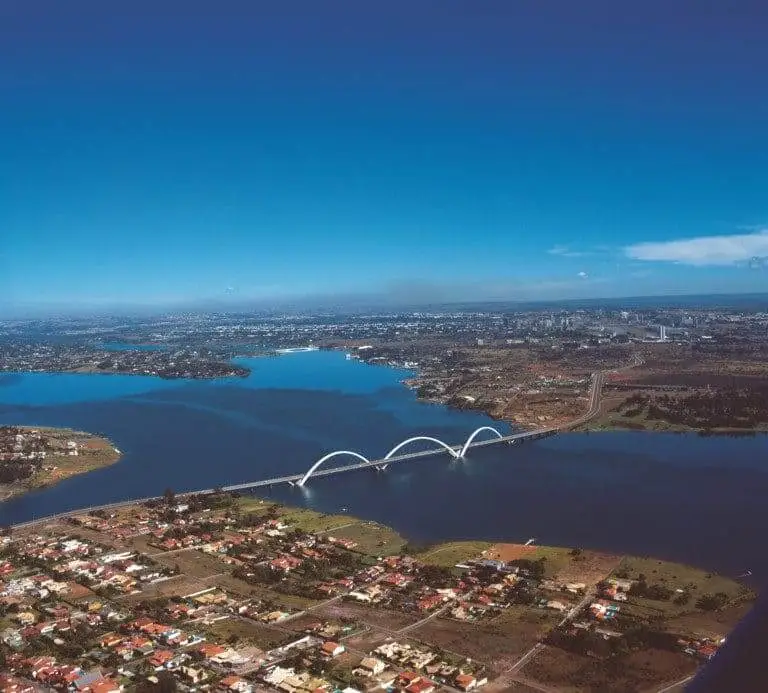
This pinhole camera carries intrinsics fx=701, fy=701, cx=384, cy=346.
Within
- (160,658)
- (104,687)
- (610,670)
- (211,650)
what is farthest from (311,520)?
(610,670)

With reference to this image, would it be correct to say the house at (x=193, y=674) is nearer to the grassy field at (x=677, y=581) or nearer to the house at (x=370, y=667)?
the house at (x=370, y=667)

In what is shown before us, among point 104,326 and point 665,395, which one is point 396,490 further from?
point 104,326

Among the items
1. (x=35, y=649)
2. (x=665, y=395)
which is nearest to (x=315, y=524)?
(x=35, y=649)

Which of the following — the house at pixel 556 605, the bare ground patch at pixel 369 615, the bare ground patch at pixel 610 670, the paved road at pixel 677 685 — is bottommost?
the paved road at pixel 677 685

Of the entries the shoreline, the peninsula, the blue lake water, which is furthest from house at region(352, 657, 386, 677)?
the shoreline

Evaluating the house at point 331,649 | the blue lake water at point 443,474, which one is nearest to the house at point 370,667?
the house at point 331,649

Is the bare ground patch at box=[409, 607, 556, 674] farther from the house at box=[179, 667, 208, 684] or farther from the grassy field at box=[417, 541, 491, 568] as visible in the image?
the house at box=[179, 667, 208, 684]

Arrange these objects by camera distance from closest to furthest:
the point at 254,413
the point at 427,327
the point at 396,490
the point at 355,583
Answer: the point at 355,583, the point at 396,490, the point at 254,413, the point at 427,327
